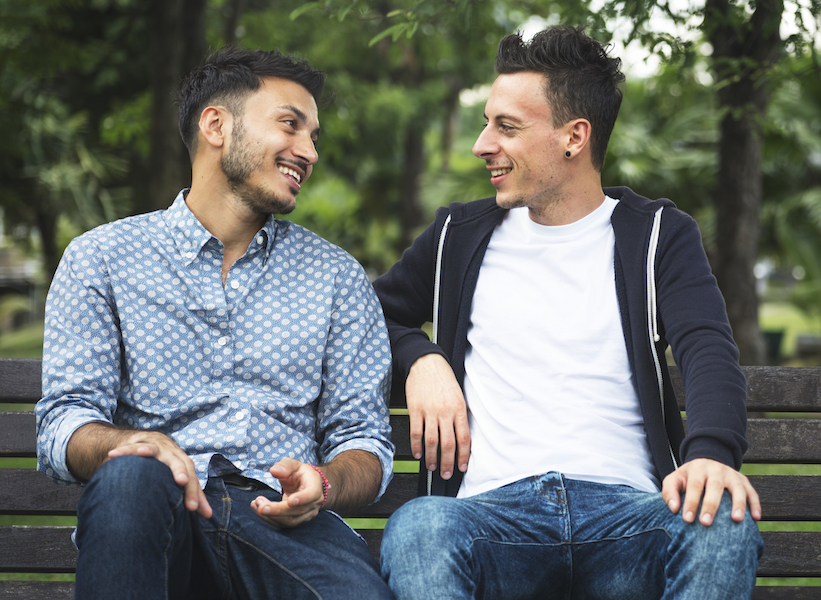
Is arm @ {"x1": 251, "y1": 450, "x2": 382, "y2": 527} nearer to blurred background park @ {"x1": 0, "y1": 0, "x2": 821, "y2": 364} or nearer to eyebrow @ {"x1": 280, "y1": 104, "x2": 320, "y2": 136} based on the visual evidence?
eyebrow @ {"x1": 280, "y1": 104, "x2": 320, "y2": 136}

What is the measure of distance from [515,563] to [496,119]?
140 cm

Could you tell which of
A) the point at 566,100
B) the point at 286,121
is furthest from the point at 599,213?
the point at 286,121

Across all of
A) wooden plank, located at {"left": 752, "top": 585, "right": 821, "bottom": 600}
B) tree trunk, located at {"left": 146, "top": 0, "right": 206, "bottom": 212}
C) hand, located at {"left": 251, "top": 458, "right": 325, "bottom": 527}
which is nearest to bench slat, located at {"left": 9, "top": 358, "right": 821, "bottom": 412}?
wooden plank, located at {"left": 752, "top": 585, "right": 821, "bottom": 600}

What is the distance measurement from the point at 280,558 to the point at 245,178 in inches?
45.7

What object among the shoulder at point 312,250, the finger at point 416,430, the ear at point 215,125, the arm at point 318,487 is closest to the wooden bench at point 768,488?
the finger at point 416,430

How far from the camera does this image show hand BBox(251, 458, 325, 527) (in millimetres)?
1894

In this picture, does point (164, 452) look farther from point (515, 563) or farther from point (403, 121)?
point (403, 121)

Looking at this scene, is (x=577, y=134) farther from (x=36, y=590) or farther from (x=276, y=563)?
(x=36, y=590)

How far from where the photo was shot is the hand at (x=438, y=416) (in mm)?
2301

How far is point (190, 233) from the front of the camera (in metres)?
2.41

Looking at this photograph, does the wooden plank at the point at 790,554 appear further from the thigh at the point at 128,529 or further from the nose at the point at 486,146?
the thigh at the point at 128,529

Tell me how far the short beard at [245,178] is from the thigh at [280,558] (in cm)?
90

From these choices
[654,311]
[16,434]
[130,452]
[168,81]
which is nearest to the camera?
[130,452]

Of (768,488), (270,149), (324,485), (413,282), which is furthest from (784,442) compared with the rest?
(270,149)
